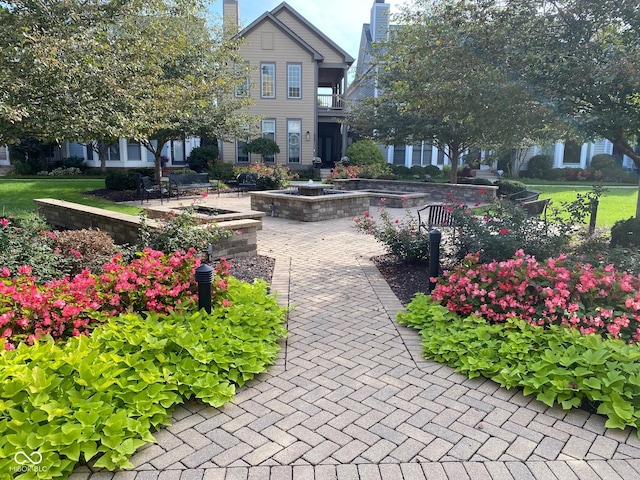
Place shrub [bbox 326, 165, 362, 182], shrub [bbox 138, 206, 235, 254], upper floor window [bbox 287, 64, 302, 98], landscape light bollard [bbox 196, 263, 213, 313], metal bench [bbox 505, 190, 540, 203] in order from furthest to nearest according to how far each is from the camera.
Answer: upper floor window [bbox 287, 64, 302, 98], shrub [bbox 326, 165, 362, 182], metal bench [bbox 505, 190, 540, 203], shrub [bbox 138, 206, 235, 254], landscape light bollard [bbox 196, 263, 213, 313]

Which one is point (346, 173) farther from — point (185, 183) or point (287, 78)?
point (287, 78)

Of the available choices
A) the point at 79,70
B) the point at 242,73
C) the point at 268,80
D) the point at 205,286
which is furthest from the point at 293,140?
the point at 205,286

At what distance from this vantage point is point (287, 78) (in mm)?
26922

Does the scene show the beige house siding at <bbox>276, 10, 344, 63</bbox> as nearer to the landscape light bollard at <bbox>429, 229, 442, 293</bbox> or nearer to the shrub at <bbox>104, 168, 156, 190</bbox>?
the shrub at <bbox>104, 168, 156, 190</bbox>

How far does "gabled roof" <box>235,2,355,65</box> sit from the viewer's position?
25.9 m

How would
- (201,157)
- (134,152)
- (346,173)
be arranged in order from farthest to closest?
1. (134,152)
2. (201,157)
3. (346,173)

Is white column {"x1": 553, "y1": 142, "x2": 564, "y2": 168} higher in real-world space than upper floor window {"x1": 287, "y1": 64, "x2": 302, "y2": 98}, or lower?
lower

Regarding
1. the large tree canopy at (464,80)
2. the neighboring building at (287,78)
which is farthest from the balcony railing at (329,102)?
the large tree canopy at (464,80)

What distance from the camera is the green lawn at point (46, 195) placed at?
12969 millimetres

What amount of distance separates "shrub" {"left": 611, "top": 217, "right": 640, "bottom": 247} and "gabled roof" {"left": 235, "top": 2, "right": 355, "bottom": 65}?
2158 centimetres

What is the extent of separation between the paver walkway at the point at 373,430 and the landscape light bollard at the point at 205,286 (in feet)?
2.82

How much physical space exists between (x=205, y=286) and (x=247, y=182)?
47.4ft

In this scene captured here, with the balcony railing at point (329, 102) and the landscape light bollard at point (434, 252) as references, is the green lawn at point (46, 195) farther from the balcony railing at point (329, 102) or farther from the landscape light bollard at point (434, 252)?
the balcony railing at point (329, 102)

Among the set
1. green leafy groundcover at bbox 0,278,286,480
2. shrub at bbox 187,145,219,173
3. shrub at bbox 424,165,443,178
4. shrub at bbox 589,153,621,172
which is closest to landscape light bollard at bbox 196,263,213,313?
green leafy groundcover at bbox 0,278,286,480
